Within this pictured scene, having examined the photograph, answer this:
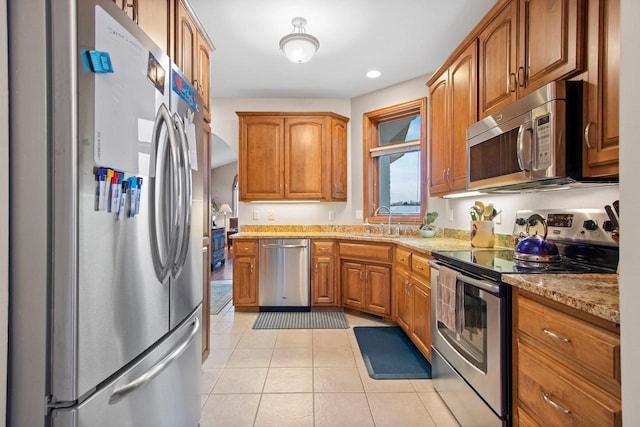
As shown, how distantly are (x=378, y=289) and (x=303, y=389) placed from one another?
4.65 ft

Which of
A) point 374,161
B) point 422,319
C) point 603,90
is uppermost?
point 374,161

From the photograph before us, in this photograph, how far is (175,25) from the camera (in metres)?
1.77

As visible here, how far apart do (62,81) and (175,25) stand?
1.29 m

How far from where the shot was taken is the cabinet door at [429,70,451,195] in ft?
8.25

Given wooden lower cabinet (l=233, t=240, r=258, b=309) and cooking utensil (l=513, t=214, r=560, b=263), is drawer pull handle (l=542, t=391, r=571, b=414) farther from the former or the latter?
wooden lower cabinet (l=233, t=240, r=258, b=309)

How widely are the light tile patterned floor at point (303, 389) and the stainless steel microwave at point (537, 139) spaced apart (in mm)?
1399

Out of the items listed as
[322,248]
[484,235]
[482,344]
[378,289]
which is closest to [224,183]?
[322,248]

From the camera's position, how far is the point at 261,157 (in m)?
3.75

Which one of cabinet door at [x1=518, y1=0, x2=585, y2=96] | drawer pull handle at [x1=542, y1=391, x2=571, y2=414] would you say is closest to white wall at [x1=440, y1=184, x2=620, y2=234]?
cabinet door at [x1=518, y1=0, x2=585, y2=96]

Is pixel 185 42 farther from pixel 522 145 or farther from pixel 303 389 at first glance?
pixel 303 389

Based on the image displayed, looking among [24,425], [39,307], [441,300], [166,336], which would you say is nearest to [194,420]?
[166,336]

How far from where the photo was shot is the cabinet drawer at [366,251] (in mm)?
3068

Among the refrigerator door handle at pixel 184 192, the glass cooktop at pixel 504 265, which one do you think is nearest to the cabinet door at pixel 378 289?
the glass cooktop at pixel 504 265

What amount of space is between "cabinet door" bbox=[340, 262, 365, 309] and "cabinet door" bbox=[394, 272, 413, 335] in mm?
442
